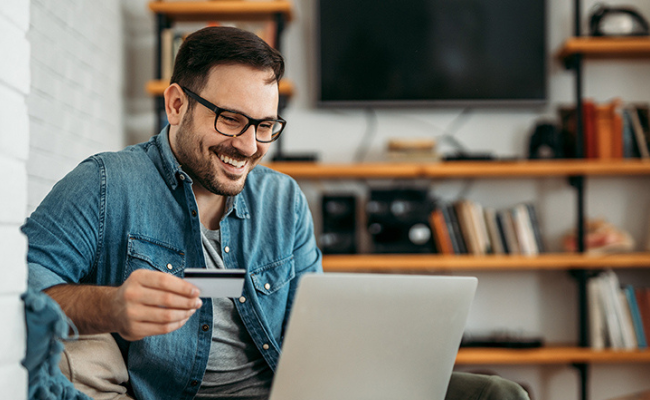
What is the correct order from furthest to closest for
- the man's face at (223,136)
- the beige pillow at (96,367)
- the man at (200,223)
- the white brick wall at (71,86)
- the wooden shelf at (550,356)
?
the wooden shelf at (550,356), the white brick wall at (71,86), the man's face at (223,136), the man at (200,223), the beige pillow at (96,367)

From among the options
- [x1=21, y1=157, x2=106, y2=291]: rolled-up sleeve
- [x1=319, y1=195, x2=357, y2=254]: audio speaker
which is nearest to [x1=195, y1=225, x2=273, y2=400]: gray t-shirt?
[x1=21, y1=157, x2=106, y2=291]: rolled-up sleeve

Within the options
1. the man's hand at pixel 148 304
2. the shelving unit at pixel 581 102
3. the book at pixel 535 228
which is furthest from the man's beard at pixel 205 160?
the shelving unit at pixel 581 102

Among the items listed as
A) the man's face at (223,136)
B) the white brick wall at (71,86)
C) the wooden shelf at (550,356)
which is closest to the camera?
the man's face at (223,136)

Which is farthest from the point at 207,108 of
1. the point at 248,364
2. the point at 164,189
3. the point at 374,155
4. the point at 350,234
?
the point at 374,155

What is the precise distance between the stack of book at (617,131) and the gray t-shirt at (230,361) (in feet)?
6.15

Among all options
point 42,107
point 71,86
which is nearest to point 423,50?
point 71,86

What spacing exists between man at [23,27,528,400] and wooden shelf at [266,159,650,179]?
99cm

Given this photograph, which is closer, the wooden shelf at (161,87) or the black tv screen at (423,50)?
the wooden shelf at (161,87)

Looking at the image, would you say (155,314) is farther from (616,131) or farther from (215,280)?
(616,131)

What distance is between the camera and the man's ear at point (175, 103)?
1.26m

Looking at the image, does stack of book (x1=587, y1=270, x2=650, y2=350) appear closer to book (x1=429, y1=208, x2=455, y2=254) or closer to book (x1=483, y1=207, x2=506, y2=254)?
book (x1=483, y1=207, x2=506, y2=254)

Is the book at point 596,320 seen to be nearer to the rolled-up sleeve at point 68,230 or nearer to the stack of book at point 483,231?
the stack of book at point 483,231

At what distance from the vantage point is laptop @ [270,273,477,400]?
31.8 inches

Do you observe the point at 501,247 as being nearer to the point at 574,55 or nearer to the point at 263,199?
the point at 574,55
